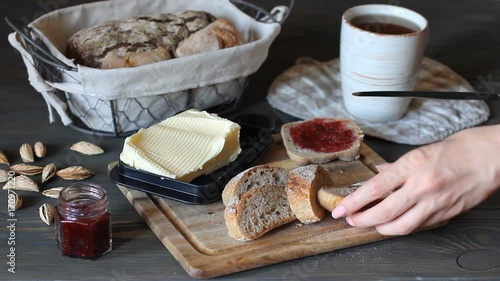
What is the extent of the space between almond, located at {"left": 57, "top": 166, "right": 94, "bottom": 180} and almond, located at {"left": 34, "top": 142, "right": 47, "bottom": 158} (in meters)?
0.09

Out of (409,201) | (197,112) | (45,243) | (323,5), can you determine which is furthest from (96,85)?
(323,5)

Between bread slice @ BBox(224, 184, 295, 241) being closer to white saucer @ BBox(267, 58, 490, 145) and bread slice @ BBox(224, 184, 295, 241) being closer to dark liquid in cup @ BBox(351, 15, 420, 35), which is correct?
white saucer @ BBox(267, 58, 490, 145)

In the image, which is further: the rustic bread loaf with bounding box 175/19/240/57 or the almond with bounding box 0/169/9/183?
the rustic bread loaf with bounding box 175/19/240/57

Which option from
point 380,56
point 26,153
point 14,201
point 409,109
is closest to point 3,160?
point 26,153

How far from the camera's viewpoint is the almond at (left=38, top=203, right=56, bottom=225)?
56.0 inches

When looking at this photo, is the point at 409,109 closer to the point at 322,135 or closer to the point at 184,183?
the point at 322,135

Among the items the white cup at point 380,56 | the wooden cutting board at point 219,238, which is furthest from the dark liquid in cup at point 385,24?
the wooden cutting board at point 219,238

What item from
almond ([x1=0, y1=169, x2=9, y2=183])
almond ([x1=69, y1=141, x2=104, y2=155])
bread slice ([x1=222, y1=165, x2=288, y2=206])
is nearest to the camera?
Result: bread slice ([x1=222, y1=165, x2=288, y2=206])

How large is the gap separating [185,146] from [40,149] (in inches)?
13.5

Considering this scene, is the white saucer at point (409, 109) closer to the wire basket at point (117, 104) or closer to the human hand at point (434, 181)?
the wire basket at point (117, 104)

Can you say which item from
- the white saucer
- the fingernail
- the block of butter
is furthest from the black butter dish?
the white saucer

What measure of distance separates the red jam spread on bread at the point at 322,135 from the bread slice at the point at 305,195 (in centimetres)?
21

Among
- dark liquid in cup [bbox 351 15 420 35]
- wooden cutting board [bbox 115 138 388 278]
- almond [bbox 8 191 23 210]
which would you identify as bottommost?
almond [bbox 8 191 23 210]

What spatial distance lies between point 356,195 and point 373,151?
34cm
